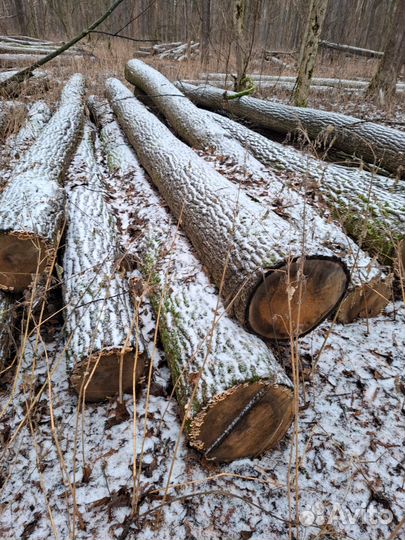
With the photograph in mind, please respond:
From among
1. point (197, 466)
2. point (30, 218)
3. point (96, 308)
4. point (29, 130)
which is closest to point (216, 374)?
point (197, 466)

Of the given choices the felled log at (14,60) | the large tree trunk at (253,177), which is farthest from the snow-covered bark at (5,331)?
the felled log at (14,60)

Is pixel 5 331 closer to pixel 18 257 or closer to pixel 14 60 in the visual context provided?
pixel 18 257

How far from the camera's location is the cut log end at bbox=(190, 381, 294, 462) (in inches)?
66.2

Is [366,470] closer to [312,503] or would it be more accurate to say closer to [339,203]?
[312,503]

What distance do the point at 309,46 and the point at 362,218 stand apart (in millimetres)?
4645

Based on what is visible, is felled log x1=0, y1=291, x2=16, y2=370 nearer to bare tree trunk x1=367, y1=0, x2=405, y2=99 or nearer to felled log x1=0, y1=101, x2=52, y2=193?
felled log x1=0, y1=101, x2=52, y2=193

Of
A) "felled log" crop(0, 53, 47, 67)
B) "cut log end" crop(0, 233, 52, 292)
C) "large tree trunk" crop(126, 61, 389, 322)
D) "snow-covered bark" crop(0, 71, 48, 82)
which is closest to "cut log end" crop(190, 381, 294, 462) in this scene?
"large tree trunk" crop(126, 61, 389, 322)

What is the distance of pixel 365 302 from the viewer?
259 cm

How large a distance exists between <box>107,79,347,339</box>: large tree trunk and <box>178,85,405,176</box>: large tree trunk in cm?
138

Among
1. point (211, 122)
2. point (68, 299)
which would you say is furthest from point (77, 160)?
point (68, 299)

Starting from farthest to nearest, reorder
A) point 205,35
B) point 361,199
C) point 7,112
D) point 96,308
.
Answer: point 205,35 < point 7,112 < point 361,199 < point 96,308

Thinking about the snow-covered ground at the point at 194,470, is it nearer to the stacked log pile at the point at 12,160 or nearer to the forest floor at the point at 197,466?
the forest floor at the point at 197,466

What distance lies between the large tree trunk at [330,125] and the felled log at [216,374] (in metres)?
2.17

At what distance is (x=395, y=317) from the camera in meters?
2.68
